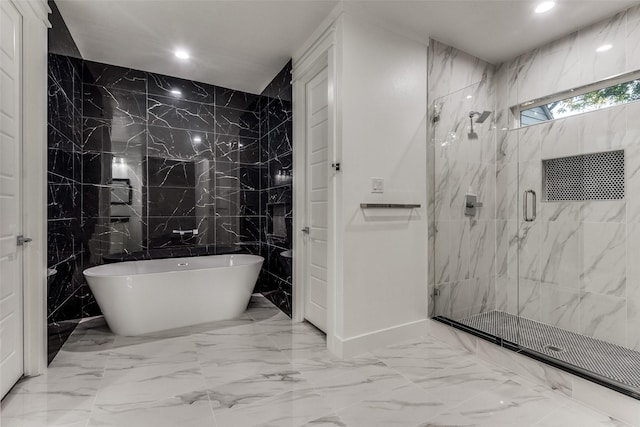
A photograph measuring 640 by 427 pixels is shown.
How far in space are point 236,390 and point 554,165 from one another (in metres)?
2.95

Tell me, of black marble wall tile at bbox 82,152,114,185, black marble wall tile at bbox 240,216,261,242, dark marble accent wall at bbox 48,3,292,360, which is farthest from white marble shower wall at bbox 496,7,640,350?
black marble wall tile at bbox 82,152,114,185

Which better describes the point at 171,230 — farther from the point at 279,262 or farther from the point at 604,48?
the point at 604,48

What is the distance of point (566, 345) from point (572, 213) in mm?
1028

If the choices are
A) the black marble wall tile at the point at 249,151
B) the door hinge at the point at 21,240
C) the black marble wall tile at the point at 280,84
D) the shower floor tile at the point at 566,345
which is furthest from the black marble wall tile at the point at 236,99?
the shower floor tile at the point at 566,345

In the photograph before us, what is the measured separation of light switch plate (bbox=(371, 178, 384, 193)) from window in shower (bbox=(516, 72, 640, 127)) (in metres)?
1.64

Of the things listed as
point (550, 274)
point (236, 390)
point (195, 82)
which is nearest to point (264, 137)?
point (195, 82)

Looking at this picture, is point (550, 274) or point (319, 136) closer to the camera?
point (550, 274)

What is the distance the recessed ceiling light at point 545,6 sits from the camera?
2.20m

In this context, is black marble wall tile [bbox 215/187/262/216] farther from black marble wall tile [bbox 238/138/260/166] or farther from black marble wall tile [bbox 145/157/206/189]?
black marble wall tile [bbox 238/138/260/166]

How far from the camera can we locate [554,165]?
262 centimetres

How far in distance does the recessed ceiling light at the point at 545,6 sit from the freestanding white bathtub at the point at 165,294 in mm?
3053

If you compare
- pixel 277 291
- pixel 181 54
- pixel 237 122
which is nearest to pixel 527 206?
pixel 277 291

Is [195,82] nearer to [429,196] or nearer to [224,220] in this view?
[224,220]

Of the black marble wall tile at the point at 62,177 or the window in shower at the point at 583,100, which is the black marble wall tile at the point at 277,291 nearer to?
the black marble wall tile at the point at 62,177
